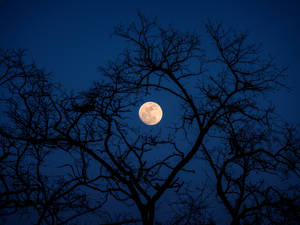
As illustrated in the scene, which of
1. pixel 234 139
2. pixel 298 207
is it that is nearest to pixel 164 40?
pixel 234 139

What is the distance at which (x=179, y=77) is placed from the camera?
679 centimetres

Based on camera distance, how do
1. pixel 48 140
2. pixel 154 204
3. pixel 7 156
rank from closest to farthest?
pixel 7 156 → pixel 48 140 → pixel 154 204

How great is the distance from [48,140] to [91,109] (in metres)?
1.63

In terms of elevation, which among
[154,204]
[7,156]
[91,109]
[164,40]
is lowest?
[154,204]

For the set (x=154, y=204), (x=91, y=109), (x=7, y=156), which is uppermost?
(x=91, y=109)

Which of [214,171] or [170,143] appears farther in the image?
[214,171]

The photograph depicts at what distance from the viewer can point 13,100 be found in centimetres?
666

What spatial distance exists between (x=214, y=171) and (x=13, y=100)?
777cm

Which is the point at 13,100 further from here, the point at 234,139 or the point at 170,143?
the point at 234,139

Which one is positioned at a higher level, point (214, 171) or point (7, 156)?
point (7, 156)

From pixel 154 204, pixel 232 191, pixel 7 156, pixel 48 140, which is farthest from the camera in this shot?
pixel 232 191

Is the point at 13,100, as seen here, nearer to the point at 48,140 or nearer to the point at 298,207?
the point at 48,140

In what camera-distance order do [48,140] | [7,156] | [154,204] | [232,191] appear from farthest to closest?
1. [232,191]
2. [154,204]
3. [48,140]
4. [7,156]

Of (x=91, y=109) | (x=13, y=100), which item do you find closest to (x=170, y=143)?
(x=91, y=109)
